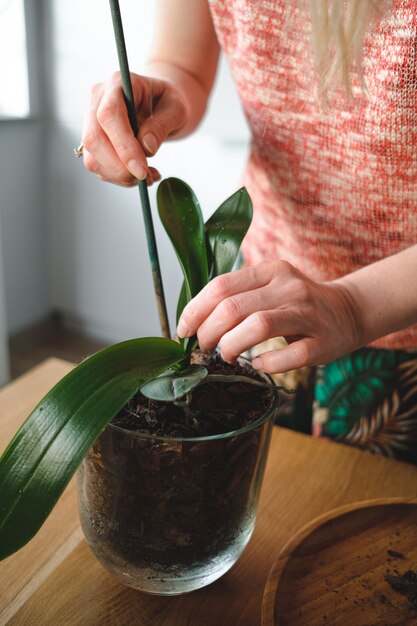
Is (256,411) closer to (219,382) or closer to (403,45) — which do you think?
(219,382)

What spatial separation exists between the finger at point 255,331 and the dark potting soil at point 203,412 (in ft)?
0.10

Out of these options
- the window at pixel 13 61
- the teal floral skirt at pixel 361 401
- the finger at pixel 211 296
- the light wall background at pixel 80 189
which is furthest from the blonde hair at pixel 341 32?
the window at pixel 13 61

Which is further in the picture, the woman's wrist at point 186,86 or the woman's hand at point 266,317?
the woman's wrist at point 186,86

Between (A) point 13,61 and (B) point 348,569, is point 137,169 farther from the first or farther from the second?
(A) point 13,61

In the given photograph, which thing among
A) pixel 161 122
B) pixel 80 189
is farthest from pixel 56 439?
pixel 80 189

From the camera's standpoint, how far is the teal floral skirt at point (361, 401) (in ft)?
2.75

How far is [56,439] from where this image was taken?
374 millimetres

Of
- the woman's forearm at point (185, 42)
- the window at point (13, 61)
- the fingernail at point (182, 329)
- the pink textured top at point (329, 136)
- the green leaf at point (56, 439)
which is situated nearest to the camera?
the green leaf at point (56, 439)

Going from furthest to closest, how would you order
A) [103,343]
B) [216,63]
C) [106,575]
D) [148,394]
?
[103,343] → [216,63] → [106,575] → [148,394]

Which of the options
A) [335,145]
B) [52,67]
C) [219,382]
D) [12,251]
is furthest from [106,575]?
[52,67]

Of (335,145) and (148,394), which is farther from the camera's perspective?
(335,145)

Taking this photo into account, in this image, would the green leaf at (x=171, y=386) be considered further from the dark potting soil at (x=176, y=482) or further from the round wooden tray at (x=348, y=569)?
the round wooden tray at (x=348, y=569)

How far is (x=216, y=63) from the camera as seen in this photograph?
2.84ft

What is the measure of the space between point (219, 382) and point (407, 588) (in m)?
0.23
